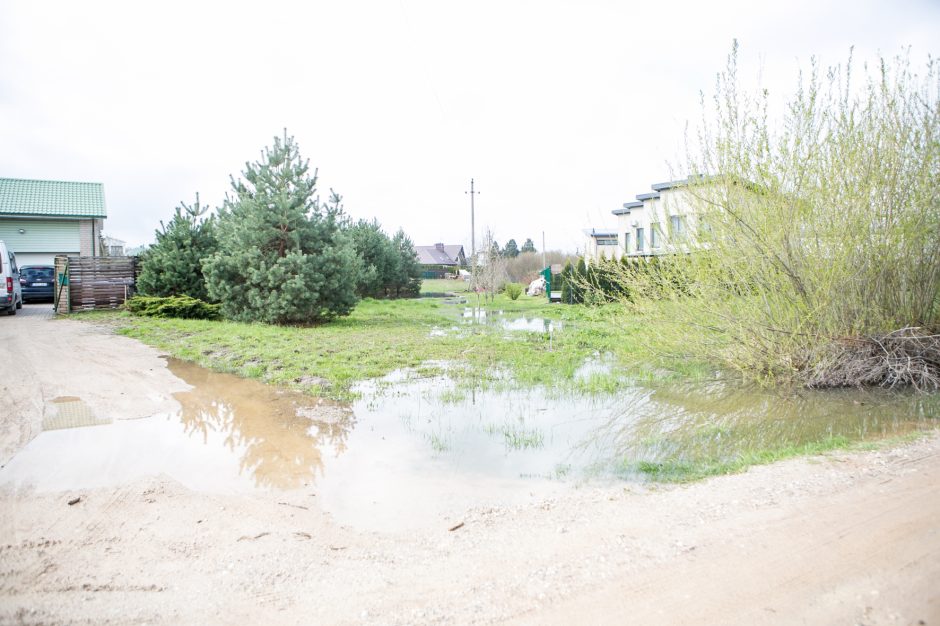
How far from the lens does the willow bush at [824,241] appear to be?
334 inches

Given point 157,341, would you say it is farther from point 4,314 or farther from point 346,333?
point 4,314

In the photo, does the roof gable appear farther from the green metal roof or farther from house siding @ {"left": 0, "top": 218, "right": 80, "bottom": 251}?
house siding @ {"left": 0, "top": 218, "right": 80, "bottom": 251}

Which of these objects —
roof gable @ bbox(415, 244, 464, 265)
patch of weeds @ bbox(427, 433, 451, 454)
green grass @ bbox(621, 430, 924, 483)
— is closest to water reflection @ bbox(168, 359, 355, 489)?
patch of weeds @ bbox(427, 433, 451, 454)

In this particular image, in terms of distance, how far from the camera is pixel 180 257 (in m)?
19.8

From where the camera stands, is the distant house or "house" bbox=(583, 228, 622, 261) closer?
"house" bbox=(583, 228, 622, 261)

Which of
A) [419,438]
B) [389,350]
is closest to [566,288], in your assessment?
[389,350]

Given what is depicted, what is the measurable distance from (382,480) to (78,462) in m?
2.99

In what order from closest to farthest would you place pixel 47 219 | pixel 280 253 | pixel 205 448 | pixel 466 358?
pixel 205 448, pixel 466 358, pixel 280 253, pixel 47 219

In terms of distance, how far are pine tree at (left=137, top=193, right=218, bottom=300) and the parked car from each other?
7766 mm

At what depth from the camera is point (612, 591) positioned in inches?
128

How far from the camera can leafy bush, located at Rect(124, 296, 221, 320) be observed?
60.6 feet

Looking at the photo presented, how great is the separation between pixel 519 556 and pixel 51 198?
35804 millimetres

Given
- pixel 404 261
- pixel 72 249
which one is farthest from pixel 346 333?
pixel 72 249

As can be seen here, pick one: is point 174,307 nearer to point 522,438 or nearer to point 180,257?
point 180,257
